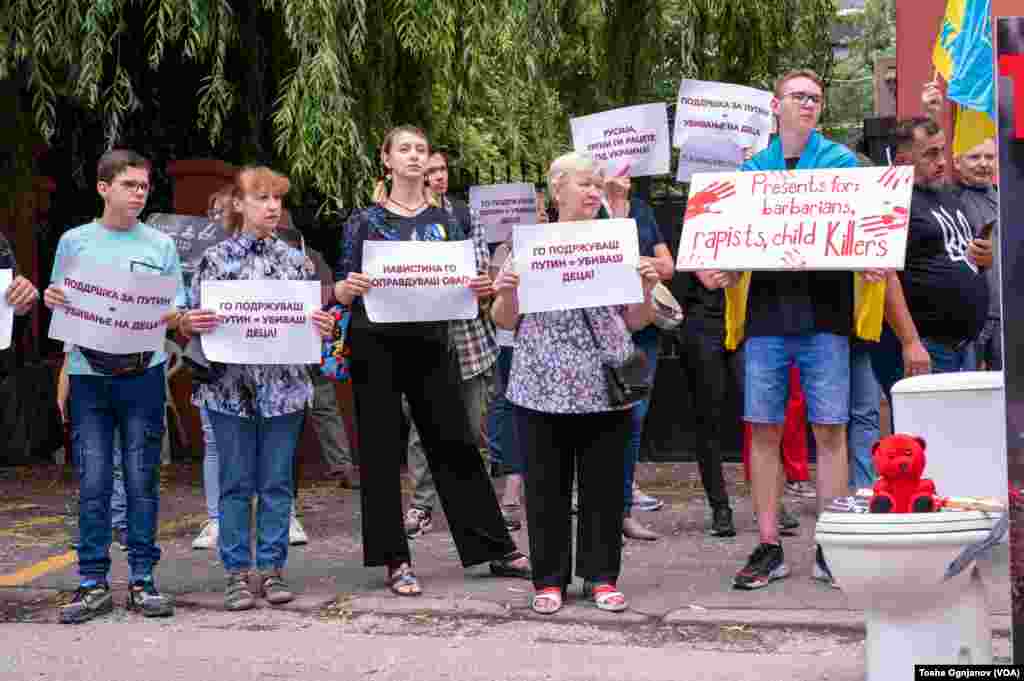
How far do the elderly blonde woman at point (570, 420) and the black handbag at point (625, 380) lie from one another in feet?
0.08

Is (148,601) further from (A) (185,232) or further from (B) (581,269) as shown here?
(A) (185,232)

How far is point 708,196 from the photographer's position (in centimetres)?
730

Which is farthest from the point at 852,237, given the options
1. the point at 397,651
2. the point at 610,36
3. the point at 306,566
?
the point at 610,36

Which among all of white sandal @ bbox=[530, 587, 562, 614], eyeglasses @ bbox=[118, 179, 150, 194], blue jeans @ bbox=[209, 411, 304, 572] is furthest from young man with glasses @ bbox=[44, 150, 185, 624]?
white sandal @ bbox=[530, 587, 562, 614]

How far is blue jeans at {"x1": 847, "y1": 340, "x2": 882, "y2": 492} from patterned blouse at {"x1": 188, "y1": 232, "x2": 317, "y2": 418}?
254 centimetres

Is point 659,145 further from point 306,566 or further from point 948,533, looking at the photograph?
point 948,533

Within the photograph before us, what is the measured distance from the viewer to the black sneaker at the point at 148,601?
708 cm

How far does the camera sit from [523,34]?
35.4 ft

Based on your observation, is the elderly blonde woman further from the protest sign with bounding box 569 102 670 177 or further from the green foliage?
the green foliage

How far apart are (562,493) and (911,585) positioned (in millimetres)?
2129

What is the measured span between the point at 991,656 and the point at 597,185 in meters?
2.71

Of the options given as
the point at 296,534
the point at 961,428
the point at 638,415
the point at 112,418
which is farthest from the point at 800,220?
the point at 296,534

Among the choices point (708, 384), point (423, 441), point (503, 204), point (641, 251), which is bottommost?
point (423, 441)

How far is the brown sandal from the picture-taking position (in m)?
7.37
